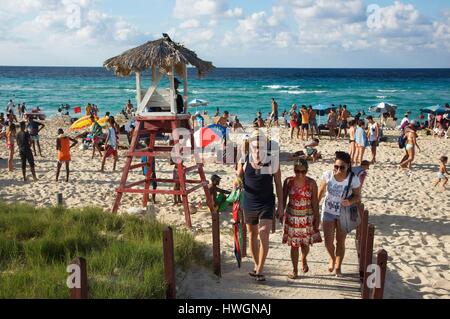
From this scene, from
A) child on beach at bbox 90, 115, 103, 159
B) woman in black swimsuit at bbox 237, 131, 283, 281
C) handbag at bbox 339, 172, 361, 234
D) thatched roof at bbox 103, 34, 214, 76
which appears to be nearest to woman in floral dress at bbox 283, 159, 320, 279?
woman in black swimsuit at bbox 237, 131, 283, 281

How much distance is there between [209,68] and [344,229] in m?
4.64

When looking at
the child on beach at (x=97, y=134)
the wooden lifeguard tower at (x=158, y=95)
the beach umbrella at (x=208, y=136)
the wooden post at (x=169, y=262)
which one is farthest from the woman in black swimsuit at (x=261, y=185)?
the child on beach at (x=97, y=134)

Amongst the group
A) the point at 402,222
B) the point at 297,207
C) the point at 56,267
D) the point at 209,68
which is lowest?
the point at 402,222

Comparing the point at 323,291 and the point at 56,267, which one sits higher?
the point at 56,267

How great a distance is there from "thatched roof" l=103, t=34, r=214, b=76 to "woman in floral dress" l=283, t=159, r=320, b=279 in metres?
3.72

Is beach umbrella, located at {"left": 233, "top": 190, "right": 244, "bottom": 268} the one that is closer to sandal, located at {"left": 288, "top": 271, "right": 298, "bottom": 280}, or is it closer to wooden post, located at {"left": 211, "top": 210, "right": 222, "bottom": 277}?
wooden post, located at {"left": 211, "top": 210, "right": 222, "bottom": 277}

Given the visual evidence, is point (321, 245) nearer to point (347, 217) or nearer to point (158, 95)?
point (347, 217)

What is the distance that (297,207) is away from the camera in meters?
5.07

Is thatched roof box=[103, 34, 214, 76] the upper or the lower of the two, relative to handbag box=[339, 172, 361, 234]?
upper

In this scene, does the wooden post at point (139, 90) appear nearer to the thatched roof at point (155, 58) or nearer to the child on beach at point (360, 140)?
the thatched roof at point (155, 58)

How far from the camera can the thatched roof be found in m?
7.84

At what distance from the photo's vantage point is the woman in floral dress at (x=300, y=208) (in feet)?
16.5
